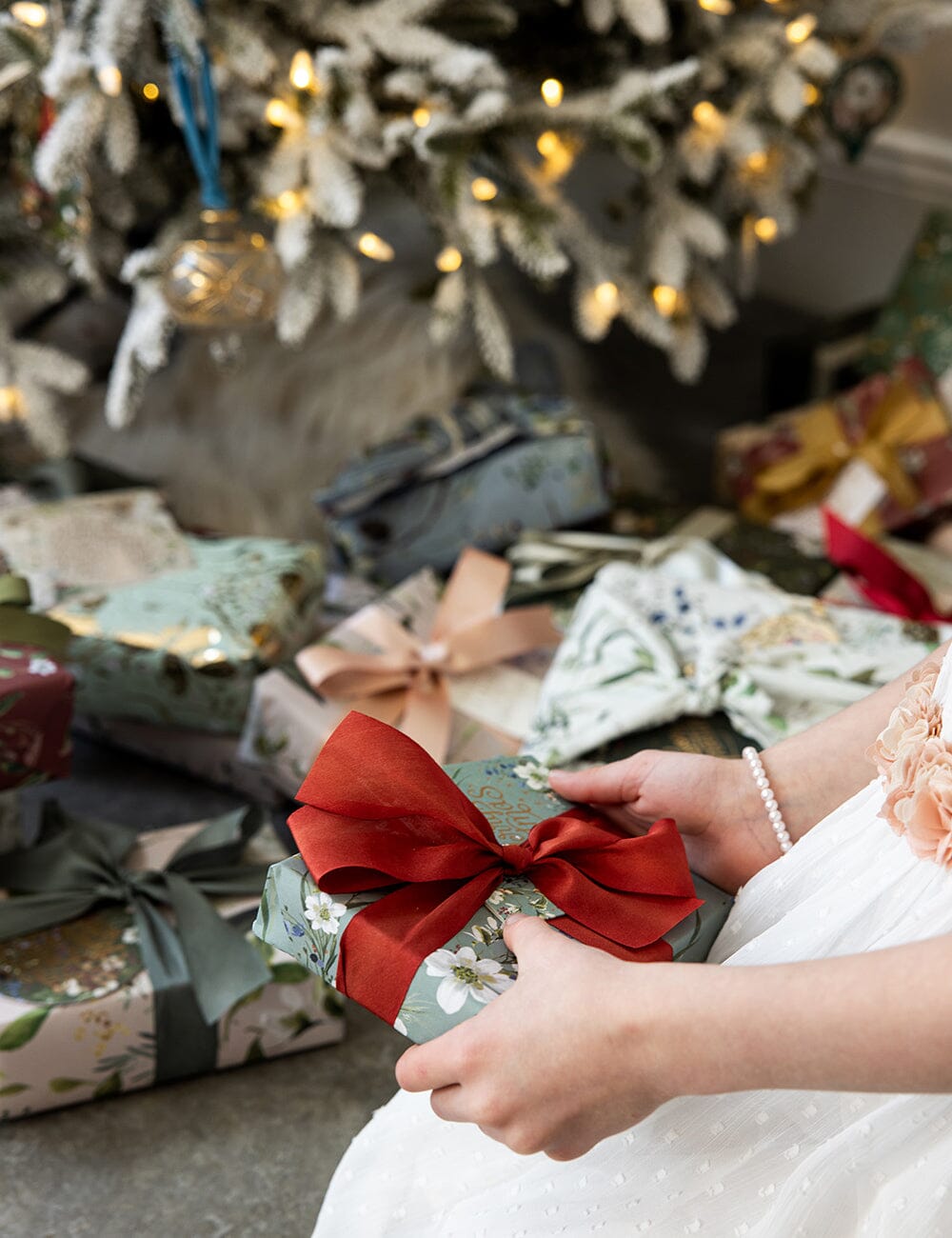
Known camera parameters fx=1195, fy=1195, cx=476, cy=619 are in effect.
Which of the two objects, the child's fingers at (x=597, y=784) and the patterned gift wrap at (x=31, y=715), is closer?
the child's fingers at (x=597, y=784)

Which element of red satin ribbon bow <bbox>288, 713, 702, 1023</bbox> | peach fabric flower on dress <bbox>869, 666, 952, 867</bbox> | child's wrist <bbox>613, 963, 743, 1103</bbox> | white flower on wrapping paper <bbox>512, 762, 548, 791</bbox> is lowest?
white flower on wrapping paper <bbox>512, 762, 548, 791</bbox>

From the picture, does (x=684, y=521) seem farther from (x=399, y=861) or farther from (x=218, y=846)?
(x=399, y=861)

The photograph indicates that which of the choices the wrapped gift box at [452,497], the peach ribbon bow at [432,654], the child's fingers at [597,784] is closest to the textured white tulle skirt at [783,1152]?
the child's fingers at [597,784]

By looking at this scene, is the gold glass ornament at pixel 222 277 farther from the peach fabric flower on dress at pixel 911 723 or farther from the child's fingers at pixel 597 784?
the peach fabric flower on dress at pixel 911 723

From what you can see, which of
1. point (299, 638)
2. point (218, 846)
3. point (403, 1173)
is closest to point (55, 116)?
point (299, 638)

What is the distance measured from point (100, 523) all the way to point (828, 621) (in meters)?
0.81

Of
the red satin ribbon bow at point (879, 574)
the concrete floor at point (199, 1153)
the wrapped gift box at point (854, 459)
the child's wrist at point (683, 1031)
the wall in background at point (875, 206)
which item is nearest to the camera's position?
the child's wrist at point (683, 1031)

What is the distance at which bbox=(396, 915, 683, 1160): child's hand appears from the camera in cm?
53

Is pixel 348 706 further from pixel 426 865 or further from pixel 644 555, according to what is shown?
pixel 426 865

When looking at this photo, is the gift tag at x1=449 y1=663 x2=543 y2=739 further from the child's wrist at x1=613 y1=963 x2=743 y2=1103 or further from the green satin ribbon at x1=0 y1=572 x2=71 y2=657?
the child's wrist at x1=613 y1=963 x2=743 y2=1103

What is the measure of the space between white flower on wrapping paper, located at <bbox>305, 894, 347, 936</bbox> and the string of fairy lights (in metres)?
1.04

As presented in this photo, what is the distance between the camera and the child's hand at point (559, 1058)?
53 cm

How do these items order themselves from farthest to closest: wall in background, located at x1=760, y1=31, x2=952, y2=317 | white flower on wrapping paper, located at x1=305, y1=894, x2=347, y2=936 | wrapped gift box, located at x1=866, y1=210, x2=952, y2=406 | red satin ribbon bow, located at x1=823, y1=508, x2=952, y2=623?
wall in background, located at x1=760, y1=31, x2=952, y2=317 < wrapped gift box, located at x1=866, y1=210, x2=952, y2=406 < red satin ribbon bow, located at x1=823, y1=508, x2=952, y2=623 < white flower on wrapping paper, located at x1=305, y1=894, x2=347, y2=936

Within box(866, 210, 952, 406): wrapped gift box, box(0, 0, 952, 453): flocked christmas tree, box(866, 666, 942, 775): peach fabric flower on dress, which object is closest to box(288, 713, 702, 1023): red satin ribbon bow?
box(866, 666, 942, 775): peach fabric flower on dress
